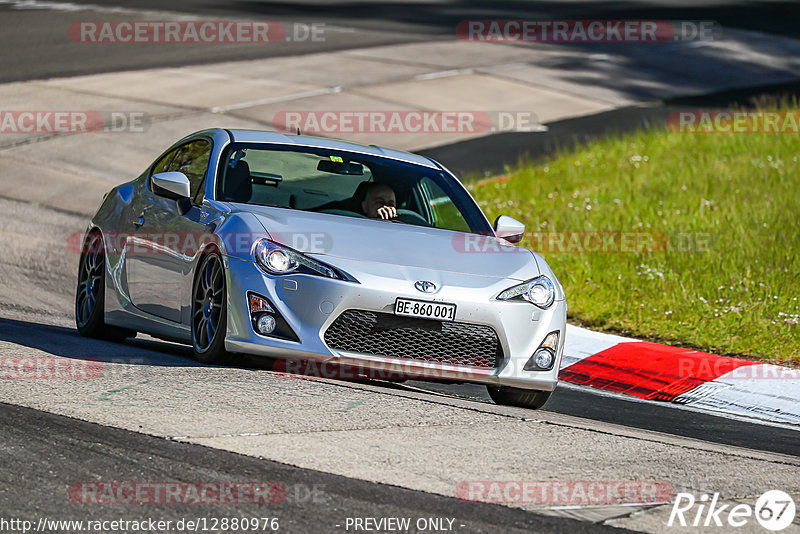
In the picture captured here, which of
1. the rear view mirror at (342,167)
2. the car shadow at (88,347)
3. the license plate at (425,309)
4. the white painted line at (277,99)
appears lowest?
the car shadow at (88,347)

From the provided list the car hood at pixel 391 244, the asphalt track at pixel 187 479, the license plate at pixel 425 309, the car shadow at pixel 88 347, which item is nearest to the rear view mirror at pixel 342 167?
the car hood at pixel 391 244

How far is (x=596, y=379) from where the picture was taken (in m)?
9.29

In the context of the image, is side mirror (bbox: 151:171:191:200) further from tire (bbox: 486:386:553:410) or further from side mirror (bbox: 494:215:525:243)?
tire (bbox: 486:386:553:410)

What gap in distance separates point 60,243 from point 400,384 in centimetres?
614

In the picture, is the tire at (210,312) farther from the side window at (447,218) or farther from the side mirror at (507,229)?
the side mirror at (507,229)

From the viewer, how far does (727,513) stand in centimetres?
522

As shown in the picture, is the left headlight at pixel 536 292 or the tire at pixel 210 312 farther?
the left headlight at pixel 536 292

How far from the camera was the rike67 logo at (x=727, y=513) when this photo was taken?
5.07m

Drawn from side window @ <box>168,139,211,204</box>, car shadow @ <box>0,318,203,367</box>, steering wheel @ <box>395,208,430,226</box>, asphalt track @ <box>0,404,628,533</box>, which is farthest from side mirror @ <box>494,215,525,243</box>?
asphalt track @ <box>0,404,628,533</box>

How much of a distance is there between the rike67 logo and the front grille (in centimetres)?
202

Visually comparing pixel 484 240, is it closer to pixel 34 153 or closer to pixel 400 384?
pixel 400 384

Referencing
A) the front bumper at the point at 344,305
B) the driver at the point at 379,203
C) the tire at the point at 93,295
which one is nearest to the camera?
the front bumper at the point at 344,305

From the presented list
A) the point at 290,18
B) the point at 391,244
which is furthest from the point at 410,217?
the point at 290,18

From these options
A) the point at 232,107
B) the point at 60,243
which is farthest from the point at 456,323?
the point at 232,107
